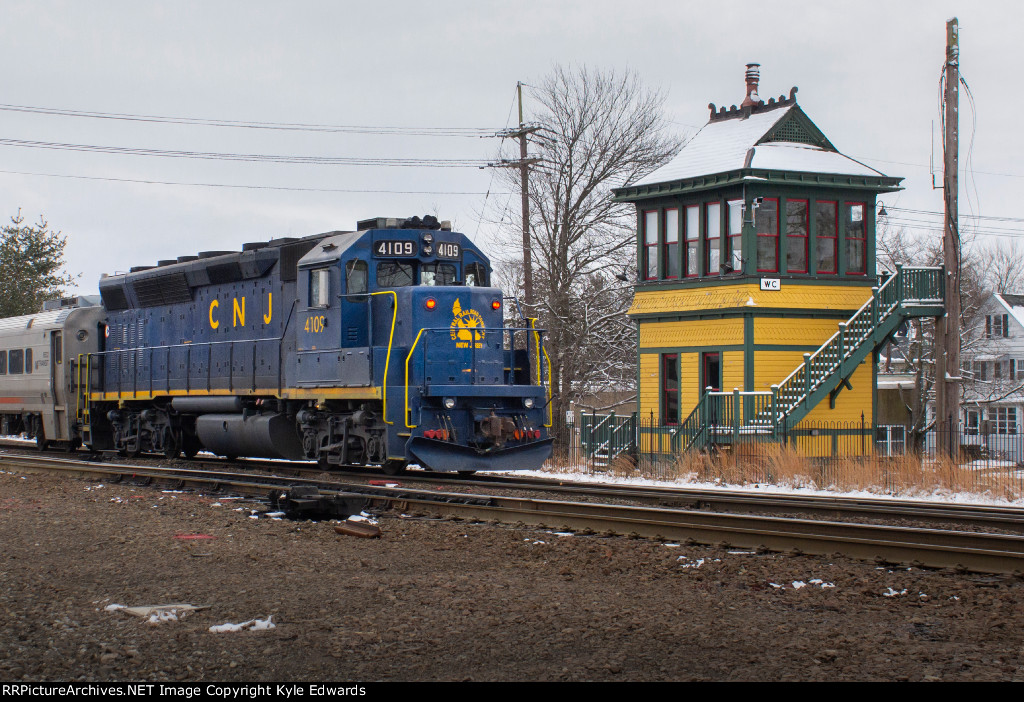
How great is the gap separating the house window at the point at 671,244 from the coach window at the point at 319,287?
11.0 metres

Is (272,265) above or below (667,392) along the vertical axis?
above

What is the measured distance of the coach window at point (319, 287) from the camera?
17109mm

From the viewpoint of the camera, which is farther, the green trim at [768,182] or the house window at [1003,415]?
the house window at [1003,415]

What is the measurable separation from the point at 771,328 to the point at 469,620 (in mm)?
18486

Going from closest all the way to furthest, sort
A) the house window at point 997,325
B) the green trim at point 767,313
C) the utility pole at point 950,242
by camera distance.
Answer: the utility pole at point 950,242 < the green trim at point 767,313 < the house window at point 997,325

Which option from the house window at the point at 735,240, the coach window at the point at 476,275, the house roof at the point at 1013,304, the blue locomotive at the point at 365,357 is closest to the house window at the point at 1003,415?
the house roof at the point at 1013,304

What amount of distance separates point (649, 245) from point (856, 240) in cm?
499

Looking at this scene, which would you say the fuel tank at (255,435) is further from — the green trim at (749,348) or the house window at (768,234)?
the house window at (768,234)

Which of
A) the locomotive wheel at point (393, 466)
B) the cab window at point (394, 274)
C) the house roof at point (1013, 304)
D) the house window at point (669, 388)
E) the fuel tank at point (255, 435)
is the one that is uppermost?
the house roof at point (1013, 304)

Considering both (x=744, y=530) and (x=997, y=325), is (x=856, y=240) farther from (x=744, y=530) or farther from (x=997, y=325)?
(x=997, y=325)

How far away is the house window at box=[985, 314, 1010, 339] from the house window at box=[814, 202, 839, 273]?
119 feet

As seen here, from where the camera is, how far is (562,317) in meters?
32.3

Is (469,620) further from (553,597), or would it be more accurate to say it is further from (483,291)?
(483,291)
